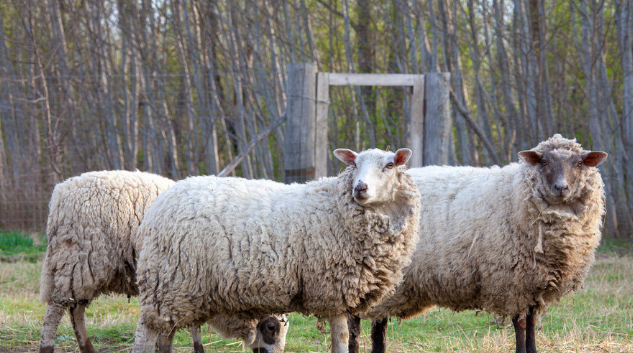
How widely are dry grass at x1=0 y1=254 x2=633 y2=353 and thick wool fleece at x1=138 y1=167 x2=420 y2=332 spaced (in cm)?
122

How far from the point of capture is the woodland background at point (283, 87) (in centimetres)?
906

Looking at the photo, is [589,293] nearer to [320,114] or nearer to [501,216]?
[501,216]

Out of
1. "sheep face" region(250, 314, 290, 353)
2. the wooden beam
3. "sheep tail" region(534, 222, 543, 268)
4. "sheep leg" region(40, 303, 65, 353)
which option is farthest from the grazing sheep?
the wooden beam

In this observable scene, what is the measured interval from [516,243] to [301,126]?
2.83 metres

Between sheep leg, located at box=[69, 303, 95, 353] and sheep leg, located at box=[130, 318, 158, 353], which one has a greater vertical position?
sheep leg, located at box=[130, 318, 158, 353]

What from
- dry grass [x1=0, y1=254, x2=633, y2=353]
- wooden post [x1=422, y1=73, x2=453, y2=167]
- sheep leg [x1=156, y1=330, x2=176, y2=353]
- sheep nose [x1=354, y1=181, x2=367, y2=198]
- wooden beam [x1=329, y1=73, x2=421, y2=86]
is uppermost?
wooden beam [x1=329, y1=73, x2=421, y2=86]

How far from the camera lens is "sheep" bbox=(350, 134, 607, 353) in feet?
13.2

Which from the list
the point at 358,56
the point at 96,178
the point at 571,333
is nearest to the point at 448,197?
the point at 571,333

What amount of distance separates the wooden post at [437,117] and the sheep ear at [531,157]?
220 cm

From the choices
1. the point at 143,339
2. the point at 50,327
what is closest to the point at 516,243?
the point at 143,339

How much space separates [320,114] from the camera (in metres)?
6.33

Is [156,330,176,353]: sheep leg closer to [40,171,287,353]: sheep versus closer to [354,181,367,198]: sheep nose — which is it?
[40,171,287,353]: sheep

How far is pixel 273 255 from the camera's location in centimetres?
350

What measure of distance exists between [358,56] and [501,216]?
8.99 meters
